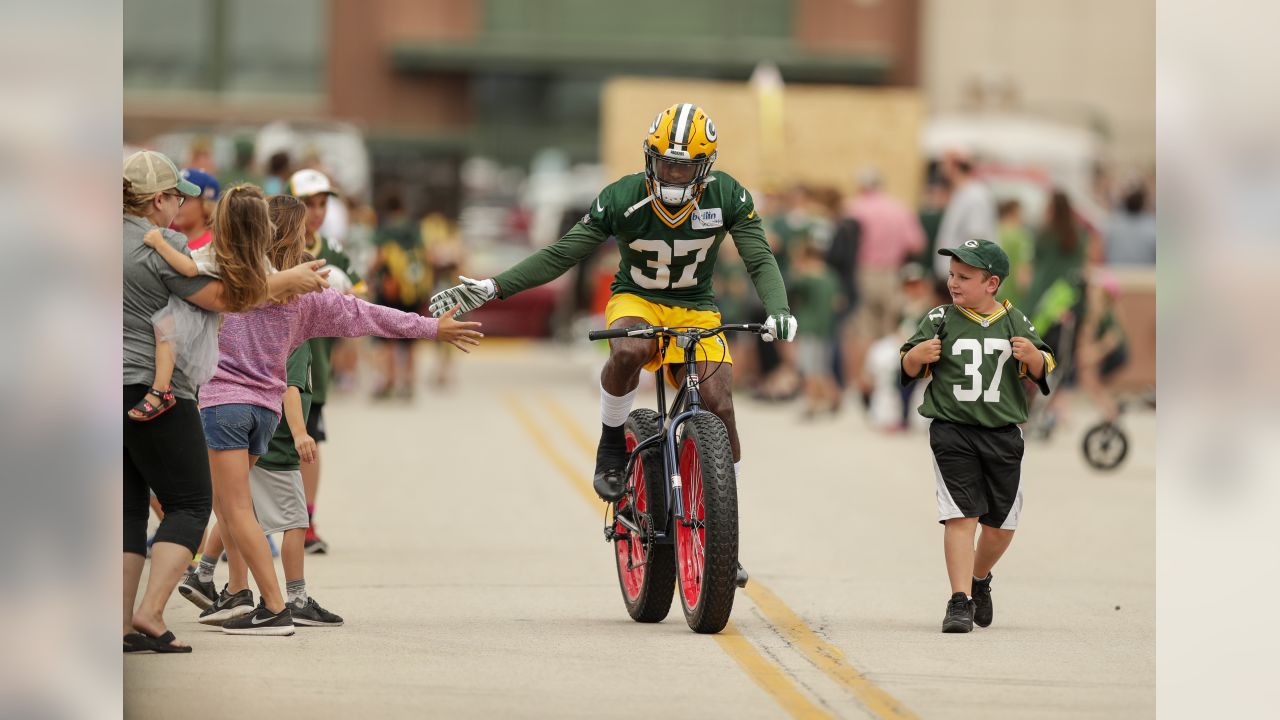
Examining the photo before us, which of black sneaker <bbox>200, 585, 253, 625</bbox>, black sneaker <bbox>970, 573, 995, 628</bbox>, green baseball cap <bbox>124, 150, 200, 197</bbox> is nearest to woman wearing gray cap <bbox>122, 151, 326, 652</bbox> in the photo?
green baseball cap <bbox>124, 150, 200, 197</bbox>

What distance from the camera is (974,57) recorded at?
47.2 metres

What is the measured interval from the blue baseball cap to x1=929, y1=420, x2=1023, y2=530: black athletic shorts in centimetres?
432

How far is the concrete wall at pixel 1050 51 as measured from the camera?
1854 inches

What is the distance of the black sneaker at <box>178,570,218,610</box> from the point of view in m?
9.11

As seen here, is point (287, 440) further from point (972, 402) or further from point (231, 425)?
point (972, 402)

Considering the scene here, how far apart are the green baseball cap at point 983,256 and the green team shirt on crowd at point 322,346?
138 inches

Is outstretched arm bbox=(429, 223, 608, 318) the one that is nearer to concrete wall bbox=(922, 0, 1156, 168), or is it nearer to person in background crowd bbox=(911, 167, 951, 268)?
person in background crowd bbox=(911, 167, 951, 268)

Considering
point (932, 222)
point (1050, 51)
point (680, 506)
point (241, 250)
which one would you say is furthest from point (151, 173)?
point (1050, 51)

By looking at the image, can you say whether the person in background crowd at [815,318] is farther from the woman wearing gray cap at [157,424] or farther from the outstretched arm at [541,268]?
the woman wearing gray cap at [157,424]
